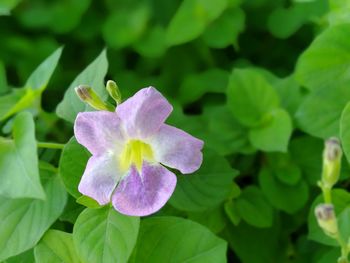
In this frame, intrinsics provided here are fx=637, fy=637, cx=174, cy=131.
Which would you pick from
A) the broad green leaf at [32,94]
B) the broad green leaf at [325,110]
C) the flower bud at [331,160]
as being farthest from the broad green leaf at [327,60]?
the broad green leaf at [32,94]

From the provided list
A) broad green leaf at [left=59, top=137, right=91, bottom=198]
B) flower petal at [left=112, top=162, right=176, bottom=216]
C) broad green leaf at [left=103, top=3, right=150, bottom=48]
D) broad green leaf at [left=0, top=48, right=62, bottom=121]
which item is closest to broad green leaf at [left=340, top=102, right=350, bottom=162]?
flower petal at [left=112, top=162, right=176, bottom=216]

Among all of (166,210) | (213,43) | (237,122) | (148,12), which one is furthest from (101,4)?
(166,210)

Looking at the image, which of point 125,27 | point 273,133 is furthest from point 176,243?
point 125,27

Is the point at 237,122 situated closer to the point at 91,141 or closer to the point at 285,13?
the point at 285,13

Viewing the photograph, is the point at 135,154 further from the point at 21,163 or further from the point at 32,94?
the point at 32,94

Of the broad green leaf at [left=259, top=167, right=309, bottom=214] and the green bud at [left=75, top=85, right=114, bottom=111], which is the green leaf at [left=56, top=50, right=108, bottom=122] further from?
the broad green leaf at [left=259, top=167, right=309, bottom=214]
